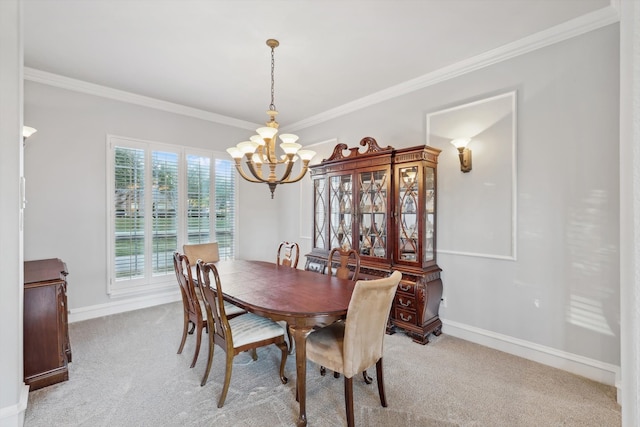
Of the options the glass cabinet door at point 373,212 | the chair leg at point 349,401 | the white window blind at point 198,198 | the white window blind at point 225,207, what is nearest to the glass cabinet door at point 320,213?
the glass cabinet door at point 373,212

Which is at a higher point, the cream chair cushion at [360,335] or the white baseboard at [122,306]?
the cream chair cushion at [360,335]

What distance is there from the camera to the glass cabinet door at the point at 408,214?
10.9 ft

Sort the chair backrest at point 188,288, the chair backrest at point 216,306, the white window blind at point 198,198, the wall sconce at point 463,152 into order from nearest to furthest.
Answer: the chair backrest at point 216,306
the chair backrest at point 188,288
the wall sconce at point 463,152
the white window blind at point 198,198

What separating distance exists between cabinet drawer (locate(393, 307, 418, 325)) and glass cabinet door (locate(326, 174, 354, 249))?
37.7 inches

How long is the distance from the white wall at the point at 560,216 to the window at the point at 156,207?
3653mm

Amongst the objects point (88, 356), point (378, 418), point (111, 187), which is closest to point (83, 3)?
point (111, 187)

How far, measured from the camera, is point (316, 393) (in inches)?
92.2

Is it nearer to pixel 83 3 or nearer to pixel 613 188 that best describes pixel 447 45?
pixel 613 188

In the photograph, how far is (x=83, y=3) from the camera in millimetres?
→ 2377

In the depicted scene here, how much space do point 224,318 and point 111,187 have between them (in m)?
2.89

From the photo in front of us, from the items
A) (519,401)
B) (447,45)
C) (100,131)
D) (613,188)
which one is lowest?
(519,401)
